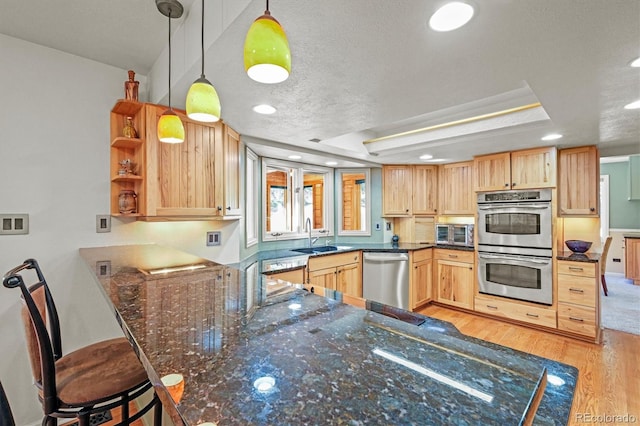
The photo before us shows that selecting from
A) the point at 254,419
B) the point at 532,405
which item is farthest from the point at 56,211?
the point at 532,405

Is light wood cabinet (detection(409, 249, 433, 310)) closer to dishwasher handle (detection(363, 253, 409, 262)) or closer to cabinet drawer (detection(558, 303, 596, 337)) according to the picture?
dishwasher handle (detection(363, 253, 409, 262))

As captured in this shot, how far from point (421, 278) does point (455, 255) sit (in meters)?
0.57

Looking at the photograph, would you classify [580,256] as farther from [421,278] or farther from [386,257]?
[386,257]

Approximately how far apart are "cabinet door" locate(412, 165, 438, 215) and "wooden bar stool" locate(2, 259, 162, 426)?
4.02 meters

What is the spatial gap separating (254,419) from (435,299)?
171 inches

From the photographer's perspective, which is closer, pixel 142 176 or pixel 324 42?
pixel 324 42

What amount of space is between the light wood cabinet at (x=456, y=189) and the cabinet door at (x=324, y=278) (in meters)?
2.11

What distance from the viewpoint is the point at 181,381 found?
1.71 feet

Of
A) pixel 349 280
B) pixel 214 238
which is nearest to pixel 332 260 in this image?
pixel 349 280

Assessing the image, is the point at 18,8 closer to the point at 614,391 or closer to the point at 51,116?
the point at 51,116

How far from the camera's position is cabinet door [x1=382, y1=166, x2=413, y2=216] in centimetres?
449

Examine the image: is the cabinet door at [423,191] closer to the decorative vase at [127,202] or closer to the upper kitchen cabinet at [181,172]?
the upper kitchen cabinet at [181,172]

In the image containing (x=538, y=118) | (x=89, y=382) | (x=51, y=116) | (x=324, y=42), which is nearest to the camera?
(x=89, y=382)

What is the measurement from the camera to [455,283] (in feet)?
13.4
